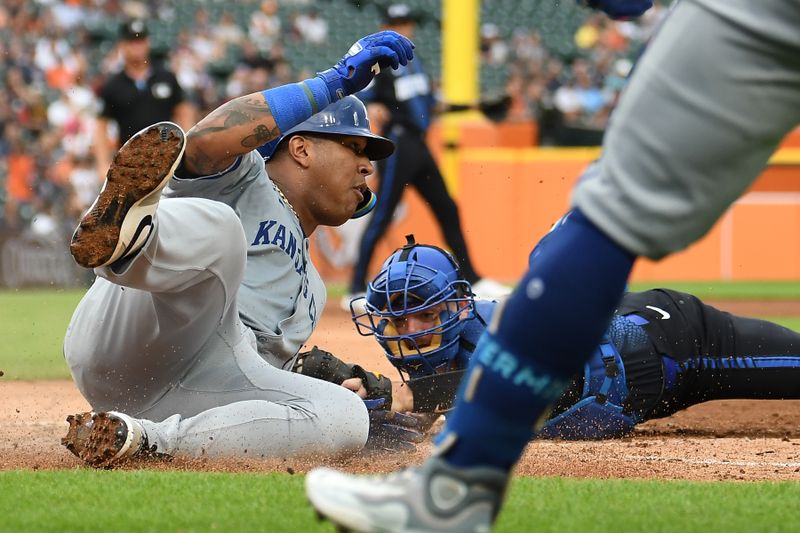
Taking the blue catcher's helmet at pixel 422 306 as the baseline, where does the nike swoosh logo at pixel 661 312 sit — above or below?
below

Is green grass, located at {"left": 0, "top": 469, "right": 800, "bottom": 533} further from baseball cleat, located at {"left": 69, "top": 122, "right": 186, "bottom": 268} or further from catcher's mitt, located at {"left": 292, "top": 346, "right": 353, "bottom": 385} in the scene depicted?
catcher's mitt, located at {"left": 292, "top": 346, "right": 353, "bottom": 385}

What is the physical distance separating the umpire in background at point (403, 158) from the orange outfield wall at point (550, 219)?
418 centimetres

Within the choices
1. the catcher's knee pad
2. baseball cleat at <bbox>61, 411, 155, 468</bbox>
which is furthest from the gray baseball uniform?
the catcher's knee pad

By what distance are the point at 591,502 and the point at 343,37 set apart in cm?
1868

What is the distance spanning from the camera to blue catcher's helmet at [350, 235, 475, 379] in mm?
4305

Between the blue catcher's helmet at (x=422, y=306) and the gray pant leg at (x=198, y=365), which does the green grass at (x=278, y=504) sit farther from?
the blue catcher's helmet at (x=422, y=306)

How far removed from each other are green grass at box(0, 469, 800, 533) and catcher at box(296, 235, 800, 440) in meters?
1.01

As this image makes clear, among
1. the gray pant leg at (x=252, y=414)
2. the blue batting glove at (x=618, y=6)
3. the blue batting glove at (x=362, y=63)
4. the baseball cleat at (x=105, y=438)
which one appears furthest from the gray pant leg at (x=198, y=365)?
the blue batting glove at (x=618, y=6)

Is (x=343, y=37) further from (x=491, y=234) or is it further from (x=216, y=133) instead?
(x=216, y=133)

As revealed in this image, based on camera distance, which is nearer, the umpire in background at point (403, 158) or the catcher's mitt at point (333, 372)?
the catcher's mitt at point (333, 372)

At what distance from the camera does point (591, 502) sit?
3.00 meters

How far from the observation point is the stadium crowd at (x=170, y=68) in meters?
15.8

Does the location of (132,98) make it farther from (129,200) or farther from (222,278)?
(129,200)

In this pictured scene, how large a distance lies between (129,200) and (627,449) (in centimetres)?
203
